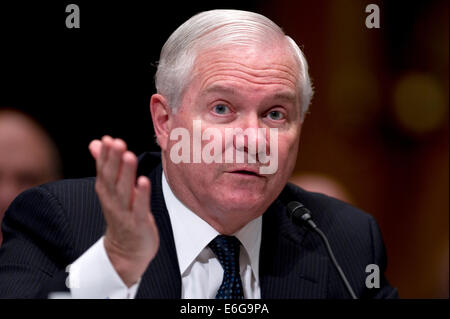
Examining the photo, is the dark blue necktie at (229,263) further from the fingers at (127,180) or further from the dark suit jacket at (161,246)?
the fingers at (127,180)

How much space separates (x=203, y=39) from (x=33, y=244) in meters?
0.81

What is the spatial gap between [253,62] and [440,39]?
2.18m

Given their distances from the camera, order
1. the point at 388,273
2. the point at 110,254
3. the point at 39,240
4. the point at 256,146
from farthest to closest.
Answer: the point at 388,273
the point at 39,240
the point at 256,146
the point at 110,254

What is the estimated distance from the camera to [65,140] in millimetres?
2533

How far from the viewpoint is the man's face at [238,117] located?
1.82 m

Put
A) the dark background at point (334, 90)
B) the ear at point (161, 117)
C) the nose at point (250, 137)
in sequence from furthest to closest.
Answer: the dark background at point (334, 90) → the ear at point (161, 117) → the nose at point (250, 137)

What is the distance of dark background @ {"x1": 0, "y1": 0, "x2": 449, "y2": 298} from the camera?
253cm

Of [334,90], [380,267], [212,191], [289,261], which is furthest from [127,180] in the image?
[334,90]

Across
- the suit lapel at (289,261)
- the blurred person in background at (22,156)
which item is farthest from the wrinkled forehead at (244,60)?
the blurred person in background at (22,156)

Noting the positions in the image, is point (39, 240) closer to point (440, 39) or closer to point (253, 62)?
point (253, 62)

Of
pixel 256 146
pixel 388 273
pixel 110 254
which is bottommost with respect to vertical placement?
pixel 388 273

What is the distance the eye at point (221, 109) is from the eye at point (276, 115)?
0.44ft

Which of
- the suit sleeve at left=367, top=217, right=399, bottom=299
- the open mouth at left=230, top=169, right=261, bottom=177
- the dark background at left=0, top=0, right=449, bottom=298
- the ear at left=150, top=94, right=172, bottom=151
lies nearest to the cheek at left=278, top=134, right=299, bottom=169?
the open mouth at left=230, top=169, right=261, bottom=177

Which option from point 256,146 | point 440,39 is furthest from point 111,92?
point 440,39
